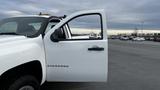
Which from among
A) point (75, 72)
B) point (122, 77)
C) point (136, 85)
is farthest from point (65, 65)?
point (122, 77)

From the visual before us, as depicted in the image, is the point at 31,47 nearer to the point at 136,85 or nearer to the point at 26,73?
the point at 26,73

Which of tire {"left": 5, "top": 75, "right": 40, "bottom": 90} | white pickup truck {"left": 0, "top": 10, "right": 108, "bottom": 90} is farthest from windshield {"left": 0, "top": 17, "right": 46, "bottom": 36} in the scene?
tire {"left": 5, "top": 75, "right": 40, "bottom": 90}

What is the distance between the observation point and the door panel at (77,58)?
16.8 feet

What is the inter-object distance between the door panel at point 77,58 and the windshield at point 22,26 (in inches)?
20.9

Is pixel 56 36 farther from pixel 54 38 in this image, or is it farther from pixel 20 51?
pixel 20 51

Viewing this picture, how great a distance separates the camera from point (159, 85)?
760 centimetres

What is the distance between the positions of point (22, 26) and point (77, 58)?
1.57 metres

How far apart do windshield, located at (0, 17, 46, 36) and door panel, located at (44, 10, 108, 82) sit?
0.53m

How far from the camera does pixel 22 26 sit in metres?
5.81

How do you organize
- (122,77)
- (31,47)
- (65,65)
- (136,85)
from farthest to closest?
(122,77) < (136,85) < (65,65) < (31,47)

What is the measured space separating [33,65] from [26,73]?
0.20 meters

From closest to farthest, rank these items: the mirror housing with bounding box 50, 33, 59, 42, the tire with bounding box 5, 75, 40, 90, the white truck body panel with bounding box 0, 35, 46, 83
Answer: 1. the white truck body panel with bounding box 0, 35, 46, 83
2. the tire with bounding box 5, 75, 40, 90
3. the mirror housing with bounding box 50, 33, 59, 42

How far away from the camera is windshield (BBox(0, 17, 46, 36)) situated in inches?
A: 215

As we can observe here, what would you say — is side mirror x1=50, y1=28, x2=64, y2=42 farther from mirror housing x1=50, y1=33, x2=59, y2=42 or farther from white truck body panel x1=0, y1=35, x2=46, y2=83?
white truck body panel x1=0, y1=35, x2=46, y2=83
